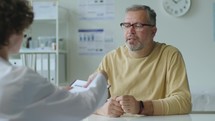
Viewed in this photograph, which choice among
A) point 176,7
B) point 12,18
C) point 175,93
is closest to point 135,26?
point 175,93

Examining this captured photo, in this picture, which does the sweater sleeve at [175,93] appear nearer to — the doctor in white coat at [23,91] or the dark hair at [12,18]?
the doctor in white coat at [23,91]

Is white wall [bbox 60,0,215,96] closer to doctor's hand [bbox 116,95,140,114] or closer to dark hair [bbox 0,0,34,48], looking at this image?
doctor's hand [bbox 116,95,140,114]

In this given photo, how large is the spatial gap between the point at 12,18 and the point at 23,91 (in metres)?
0.19

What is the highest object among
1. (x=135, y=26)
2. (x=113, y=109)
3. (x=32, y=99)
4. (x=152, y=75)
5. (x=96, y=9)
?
(x=96, y=9)

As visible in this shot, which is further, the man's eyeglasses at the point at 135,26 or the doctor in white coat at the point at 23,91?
the man's eyeglasses at the point at 135,26

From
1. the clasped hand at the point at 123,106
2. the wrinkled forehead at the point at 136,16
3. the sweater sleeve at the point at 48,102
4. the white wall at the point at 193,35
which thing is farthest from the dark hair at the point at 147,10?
the white wall at the point at 193,35

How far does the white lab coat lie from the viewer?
83 cm

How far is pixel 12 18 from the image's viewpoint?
34.8 inches

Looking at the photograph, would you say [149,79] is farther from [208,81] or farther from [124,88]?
[208,81]

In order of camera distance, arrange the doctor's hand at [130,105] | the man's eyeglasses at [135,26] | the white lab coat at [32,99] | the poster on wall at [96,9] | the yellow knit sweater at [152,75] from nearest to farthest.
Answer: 1. the white lab coat at [32,99]
2. the doctor's hand at [130,105]
3. the yellow knit sweater at [152,75]
4. the man's eyeglasses at [135,26]
5. the poster on wall at [96,9]

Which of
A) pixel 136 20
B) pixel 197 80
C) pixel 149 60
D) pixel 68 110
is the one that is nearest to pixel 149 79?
pixel 149 60

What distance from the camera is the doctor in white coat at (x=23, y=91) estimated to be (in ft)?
2.72

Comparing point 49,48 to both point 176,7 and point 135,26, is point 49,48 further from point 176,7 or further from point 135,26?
point 135,26

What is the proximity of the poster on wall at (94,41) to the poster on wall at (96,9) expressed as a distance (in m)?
0.15
